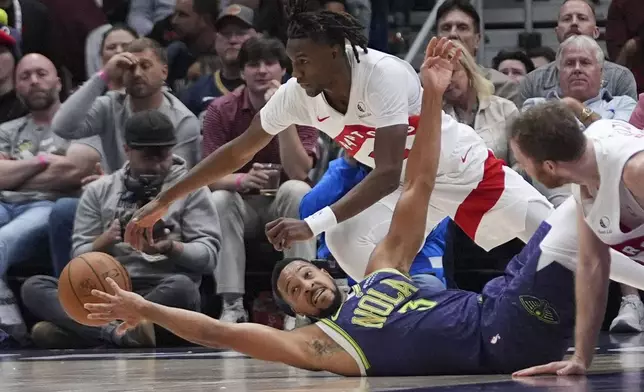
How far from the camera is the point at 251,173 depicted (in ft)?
24.3

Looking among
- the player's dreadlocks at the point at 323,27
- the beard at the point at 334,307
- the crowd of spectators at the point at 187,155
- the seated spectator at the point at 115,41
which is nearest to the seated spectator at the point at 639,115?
the crowd of spectators at the point at 187,155

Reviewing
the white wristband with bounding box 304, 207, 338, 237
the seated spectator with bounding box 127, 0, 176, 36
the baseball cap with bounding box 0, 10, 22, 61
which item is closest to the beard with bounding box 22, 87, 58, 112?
the baseball cap with bounding box 0, 10, 22, 61

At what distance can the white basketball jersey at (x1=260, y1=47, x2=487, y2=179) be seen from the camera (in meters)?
5.03

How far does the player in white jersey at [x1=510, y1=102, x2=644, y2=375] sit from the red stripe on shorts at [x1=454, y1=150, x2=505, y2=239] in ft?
4.42

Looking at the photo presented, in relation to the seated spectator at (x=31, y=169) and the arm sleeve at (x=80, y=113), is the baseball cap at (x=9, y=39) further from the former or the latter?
the arm sleeve at (x=80, y=113)

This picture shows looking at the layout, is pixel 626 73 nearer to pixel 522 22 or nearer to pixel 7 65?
pixel 522 22

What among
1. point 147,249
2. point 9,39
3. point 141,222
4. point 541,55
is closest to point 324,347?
point 141,222

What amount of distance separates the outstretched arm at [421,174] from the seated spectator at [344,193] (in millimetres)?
1589

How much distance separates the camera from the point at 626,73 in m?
7.91

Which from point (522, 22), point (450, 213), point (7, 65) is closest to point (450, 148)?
point (450, 213)

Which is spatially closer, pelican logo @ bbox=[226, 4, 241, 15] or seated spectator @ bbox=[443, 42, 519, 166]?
seated spectator @ bbox=[443, 42, 519, 166]

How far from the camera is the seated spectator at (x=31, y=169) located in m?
7.73

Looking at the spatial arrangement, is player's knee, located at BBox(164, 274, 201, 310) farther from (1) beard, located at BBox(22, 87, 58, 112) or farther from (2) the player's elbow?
(2) the player's elbow

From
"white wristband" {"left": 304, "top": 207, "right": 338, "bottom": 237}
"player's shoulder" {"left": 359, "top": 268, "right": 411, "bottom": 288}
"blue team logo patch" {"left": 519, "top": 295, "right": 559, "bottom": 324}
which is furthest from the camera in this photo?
"white wristband" {"left": 304, "top": 207, "right": 338, "bottom": 237}
